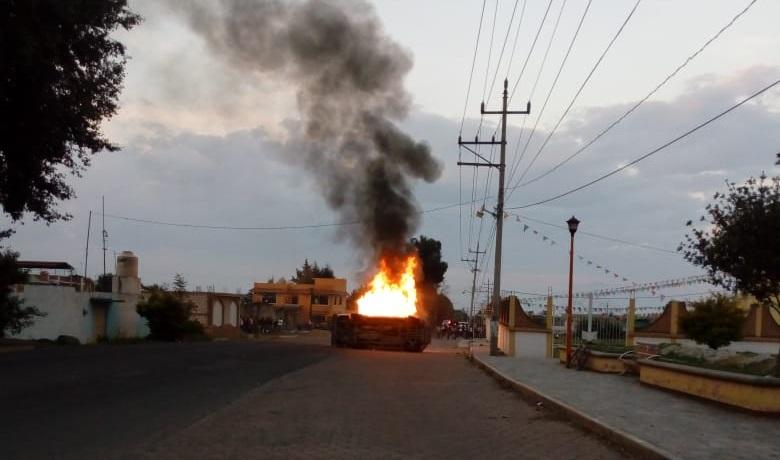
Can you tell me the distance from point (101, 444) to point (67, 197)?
1408 centimetres

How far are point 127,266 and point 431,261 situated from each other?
3400cm

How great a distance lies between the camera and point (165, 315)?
118 ft

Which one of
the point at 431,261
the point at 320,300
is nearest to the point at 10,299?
the point at 431,261

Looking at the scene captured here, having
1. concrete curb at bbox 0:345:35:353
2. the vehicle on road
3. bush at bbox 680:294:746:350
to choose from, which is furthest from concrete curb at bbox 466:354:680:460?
the vehicle on road

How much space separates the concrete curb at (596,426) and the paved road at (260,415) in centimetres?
21

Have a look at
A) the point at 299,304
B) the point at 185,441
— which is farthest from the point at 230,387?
the point at 299,304

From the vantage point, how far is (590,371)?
63.6 feet

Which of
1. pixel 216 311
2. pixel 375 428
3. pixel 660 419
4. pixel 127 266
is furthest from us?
pixel 216 311

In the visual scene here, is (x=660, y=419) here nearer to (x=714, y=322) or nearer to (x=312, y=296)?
(x=714, y=322)

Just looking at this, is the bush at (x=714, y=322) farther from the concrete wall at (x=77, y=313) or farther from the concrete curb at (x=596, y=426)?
the concrete wall at (x=77, y=313)

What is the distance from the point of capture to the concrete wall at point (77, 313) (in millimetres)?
32312

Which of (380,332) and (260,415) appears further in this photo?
(380,332)

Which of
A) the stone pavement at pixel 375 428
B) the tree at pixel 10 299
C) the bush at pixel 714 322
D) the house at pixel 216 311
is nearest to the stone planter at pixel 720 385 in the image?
the stone pavement at pixel 375 428

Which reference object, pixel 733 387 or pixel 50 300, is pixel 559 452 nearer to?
pixel 733 387
